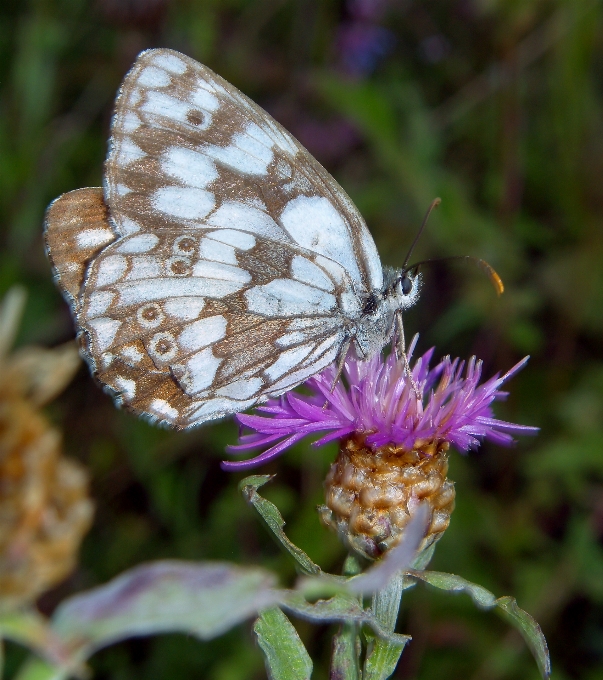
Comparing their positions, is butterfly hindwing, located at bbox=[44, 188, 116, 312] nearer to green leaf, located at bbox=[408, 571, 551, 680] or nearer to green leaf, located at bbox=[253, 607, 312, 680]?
green leaf, located at bbox=[253, 607, 312, 680]

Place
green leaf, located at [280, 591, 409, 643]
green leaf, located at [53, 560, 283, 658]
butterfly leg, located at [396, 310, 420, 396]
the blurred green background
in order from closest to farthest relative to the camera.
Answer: green leaf, located at [53, 560, 283, 658], green leaf, located at [280, 591, 409, 643], butterfly leg, located at [396, 310, 420, 396], the blurred green background

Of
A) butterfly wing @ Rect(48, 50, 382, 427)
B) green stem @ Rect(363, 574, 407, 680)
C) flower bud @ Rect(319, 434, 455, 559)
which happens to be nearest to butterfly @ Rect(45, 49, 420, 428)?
butterfly wing @ Rect(48, 50, 382, 427)

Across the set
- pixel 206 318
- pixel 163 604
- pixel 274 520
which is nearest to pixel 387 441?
pixel 274 520

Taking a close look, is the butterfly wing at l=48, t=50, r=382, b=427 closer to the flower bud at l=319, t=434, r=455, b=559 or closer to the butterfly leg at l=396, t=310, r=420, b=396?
the butterfly leg at l=396, t=310, r=420, b=396

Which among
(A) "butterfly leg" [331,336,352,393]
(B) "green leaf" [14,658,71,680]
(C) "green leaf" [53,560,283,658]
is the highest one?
(C) "green leaf" [53,560,283,658]

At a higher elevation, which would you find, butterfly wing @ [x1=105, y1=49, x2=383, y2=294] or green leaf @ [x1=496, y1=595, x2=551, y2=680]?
butterfly wing @ [x1=105, y1=49, x2=383, y2=294]

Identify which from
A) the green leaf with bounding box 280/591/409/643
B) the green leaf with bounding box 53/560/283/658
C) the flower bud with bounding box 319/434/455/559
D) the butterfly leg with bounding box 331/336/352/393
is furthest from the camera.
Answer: the butterfly leg with bounding box 331/336/352/393

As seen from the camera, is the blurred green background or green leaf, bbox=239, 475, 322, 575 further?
the blurred green background
